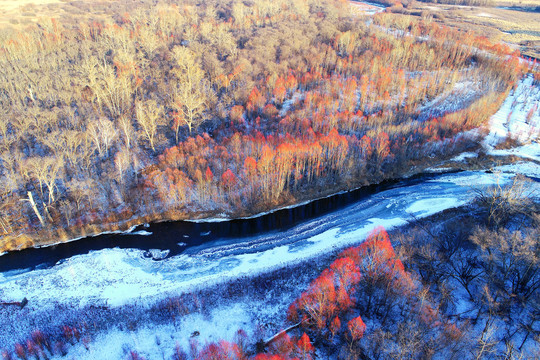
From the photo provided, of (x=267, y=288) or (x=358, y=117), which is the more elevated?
(x=358, y=117)

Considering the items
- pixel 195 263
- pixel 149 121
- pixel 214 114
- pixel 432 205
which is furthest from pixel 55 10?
pixel 432 205

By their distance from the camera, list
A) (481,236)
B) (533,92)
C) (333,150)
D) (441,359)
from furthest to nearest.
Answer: (533,92)
(333,150)
(481,236)
(441,359)

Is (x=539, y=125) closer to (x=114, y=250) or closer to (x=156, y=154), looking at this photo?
(x=156, y=154)

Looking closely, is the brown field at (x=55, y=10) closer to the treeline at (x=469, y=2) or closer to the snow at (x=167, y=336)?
the snow at (x=167, y=336)

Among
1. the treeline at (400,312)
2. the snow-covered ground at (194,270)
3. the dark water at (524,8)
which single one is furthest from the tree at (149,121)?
the dark water at (524,8)

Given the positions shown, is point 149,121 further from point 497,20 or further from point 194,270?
point 497,20

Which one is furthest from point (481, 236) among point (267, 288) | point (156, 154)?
point (156, 154)
